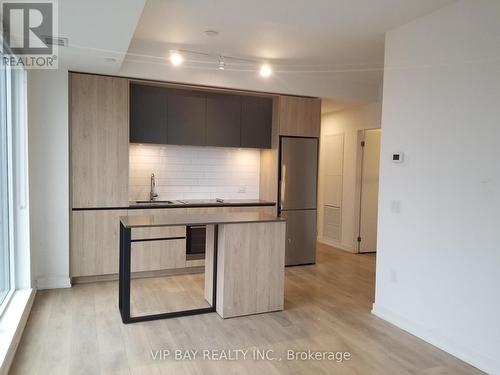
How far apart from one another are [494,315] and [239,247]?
2077 millimetres

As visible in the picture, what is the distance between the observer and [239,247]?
11.5 ft

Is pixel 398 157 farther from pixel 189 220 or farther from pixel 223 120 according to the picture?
pixel 223 120

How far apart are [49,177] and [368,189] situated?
16.1 ft

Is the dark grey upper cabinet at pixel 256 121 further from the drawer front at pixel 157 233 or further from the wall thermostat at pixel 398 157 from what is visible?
the wall thermostat at pixel 398 157

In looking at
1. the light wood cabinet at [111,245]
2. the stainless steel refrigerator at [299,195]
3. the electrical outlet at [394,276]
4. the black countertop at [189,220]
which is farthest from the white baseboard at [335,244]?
the black countertop at [189,220]

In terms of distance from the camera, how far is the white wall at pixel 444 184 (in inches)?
107

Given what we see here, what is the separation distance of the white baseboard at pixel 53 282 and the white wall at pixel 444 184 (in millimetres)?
3438

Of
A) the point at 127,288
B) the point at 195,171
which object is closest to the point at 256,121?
the point at 195,171

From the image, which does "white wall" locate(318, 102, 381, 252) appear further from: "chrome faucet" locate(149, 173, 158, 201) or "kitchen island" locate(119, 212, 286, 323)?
"chrome faucet" locate(149, 173, 158, 201)

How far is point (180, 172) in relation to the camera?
17.5ft

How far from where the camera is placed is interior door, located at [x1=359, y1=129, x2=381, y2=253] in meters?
6.43

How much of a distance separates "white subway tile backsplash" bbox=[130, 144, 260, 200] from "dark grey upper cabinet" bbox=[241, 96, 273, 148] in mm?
359

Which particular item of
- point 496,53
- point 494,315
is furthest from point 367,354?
point 496,53

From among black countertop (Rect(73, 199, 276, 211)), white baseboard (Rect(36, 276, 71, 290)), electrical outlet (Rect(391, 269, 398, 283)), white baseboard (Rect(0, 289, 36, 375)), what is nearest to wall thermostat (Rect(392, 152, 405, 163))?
electrical outlet (Rect(391, 269, 398, 283))
